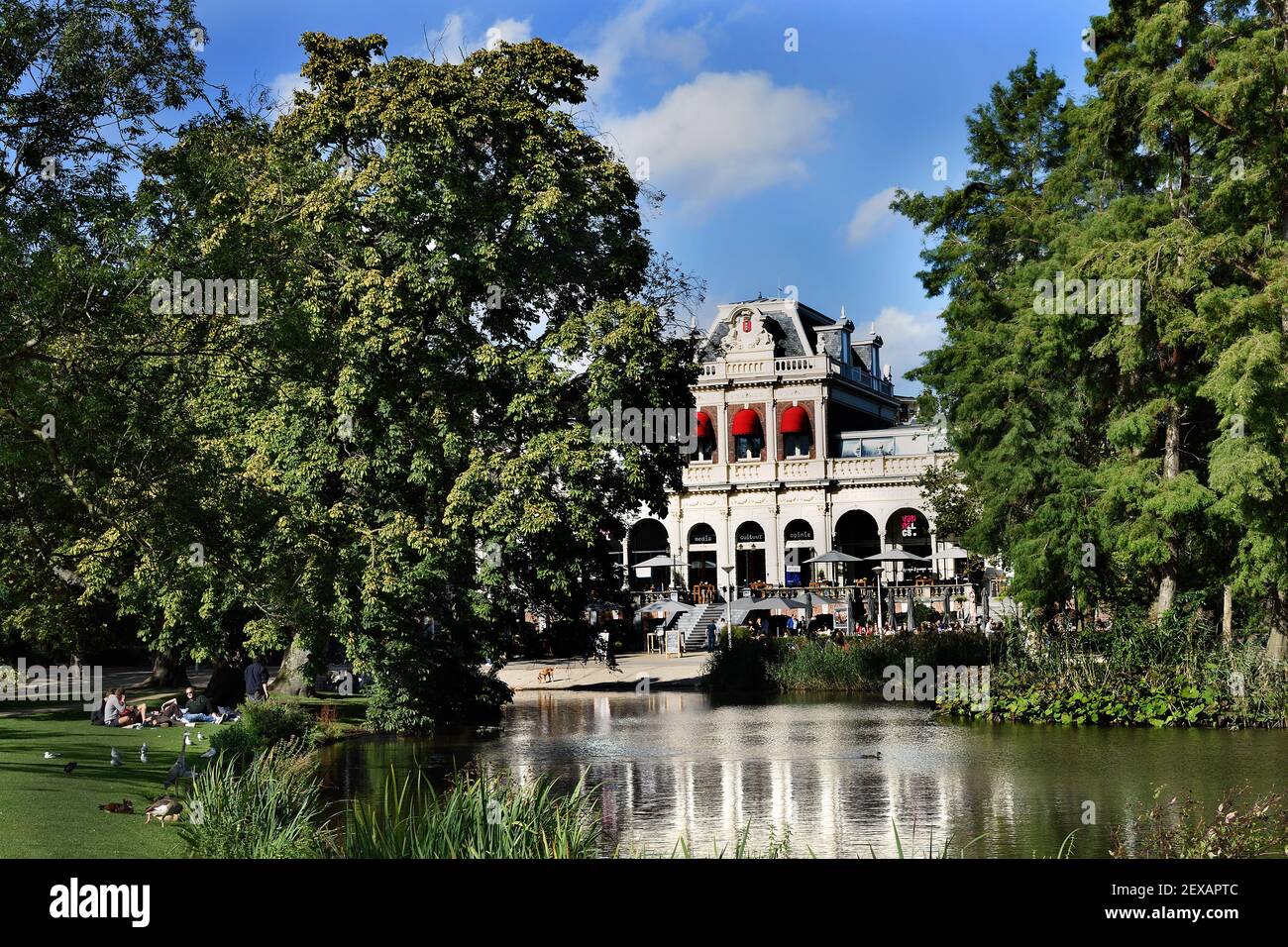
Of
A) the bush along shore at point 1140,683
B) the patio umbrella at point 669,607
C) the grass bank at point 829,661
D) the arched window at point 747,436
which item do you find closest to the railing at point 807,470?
the arched window at point 747,436

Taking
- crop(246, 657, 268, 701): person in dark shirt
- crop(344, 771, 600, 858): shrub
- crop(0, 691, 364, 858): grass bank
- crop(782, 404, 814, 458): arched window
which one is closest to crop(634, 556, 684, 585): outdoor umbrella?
crop(782, 404, 814, 458): arched window

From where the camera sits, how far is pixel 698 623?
54.0 m

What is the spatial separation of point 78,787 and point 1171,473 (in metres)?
19.5

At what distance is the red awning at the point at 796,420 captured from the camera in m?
65.9

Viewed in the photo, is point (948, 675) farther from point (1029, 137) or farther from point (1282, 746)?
point (1029, 137)

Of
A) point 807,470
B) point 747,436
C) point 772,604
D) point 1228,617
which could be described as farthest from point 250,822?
point 747,436

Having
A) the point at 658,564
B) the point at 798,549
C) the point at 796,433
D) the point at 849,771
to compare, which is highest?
the point at 796,433

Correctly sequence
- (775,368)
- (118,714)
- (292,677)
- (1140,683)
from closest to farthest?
(118,714)
(1140,683)
(292,677)
(775,368)

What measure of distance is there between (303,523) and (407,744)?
4.78 m

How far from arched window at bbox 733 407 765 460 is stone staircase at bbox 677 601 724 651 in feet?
43.9

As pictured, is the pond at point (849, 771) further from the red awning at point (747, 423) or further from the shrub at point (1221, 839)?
the red awning at point (747, 423)

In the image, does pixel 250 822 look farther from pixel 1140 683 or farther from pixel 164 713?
pixel 1140 683

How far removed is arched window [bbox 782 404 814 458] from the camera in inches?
2596

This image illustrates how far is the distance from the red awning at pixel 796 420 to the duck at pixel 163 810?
→ 53.3 metres
